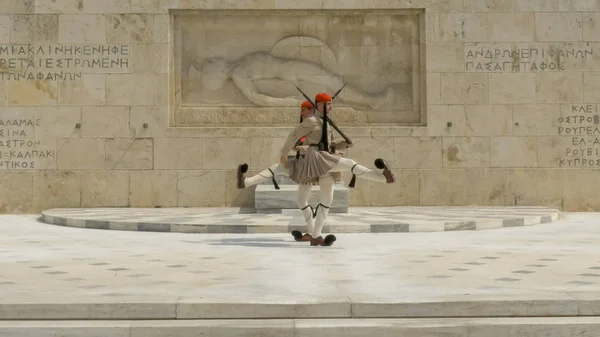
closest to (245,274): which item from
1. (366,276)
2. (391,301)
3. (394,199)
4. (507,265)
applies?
(366,276)

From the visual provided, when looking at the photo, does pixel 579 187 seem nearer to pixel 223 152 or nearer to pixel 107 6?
pixel 223 152

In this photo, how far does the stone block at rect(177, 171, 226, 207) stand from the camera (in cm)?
1553

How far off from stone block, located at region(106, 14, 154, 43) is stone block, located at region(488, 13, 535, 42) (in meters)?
6.63

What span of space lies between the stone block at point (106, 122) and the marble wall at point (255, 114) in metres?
0.03

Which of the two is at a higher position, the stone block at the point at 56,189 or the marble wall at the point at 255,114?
the marble wall at the point at 255,114

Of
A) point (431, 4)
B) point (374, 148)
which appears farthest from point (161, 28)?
point (431, 4)

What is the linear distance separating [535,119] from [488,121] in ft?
3.00

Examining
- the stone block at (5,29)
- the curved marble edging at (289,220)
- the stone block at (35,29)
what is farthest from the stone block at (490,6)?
the stone block at (5,29)

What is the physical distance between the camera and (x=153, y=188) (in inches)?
611

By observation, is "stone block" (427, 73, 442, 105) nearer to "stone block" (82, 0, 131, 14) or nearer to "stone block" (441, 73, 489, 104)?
"stone block" (441, 73, 489, 104)

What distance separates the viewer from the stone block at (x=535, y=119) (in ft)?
51.3

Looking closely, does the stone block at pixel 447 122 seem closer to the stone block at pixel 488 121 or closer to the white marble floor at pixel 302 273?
the stone block at pixel 488 121

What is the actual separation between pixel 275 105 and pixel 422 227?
5271mm

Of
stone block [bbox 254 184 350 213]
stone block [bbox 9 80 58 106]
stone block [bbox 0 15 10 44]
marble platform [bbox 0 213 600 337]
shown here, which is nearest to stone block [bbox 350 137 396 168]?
stone block [bbox 254 184 350 213]
